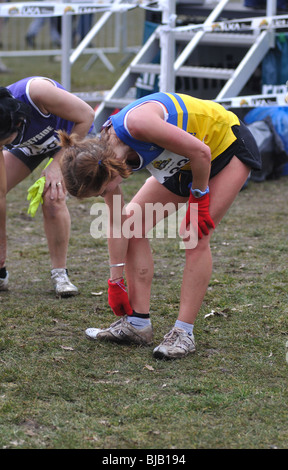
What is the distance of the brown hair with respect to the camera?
10.4 ft

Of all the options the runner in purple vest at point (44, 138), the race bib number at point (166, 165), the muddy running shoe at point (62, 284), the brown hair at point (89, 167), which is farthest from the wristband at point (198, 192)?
the muddy running shoe at point (62, 284)

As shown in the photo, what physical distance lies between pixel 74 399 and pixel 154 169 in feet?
3.94

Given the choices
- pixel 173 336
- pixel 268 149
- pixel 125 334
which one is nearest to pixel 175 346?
pixel 173 336

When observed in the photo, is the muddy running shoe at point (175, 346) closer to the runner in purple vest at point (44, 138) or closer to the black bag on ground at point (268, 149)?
the runner in purple vest at point (44, 138)

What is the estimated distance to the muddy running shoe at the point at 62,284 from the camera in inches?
181

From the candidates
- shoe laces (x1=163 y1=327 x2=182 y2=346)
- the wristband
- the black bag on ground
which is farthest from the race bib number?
the black bag on ground

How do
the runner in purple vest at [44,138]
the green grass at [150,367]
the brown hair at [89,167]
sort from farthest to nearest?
the runner in purple vest at [44,138] → the brown hair at [89,167] → the green grass at [150,367]

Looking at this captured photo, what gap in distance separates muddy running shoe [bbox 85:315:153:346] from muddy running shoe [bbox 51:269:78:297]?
2.70 ft

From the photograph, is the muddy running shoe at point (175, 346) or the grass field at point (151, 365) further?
the muddy running shoe at point (175, 346)

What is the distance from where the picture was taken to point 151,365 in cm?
352

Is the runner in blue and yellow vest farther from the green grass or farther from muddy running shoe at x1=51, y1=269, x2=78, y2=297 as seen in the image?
muddy running shoe at x1=51, y1=269, x2=78, y2=297

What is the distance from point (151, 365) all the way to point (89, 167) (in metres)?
1.08

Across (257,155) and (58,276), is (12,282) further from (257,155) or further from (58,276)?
(257,155)

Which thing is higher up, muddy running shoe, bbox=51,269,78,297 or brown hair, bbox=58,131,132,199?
brown hair, bbox=58,131,132,199
